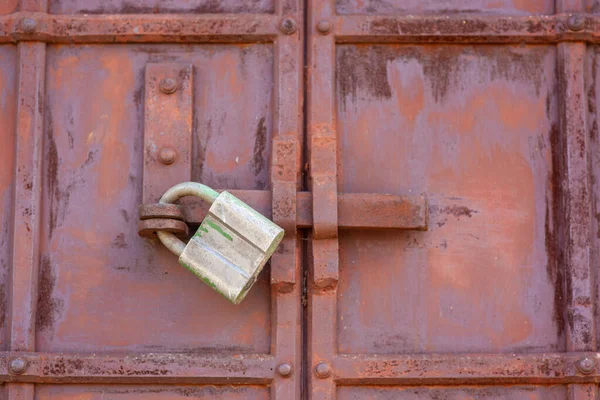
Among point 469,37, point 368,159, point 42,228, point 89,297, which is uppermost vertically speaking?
point 469,37

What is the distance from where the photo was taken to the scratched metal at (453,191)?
5.95 feet

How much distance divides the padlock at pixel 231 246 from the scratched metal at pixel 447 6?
485mm

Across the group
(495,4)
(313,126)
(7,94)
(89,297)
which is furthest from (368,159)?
(7,94)

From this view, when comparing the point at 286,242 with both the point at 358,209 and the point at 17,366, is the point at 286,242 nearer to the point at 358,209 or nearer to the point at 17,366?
the point at 358,209

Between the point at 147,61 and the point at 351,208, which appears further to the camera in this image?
the point at 147,61

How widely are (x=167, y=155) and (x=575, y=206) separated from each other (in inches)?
28.9

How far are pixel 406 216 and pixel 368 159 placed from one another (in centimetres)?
14

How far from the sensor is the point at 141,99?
6.19 ft

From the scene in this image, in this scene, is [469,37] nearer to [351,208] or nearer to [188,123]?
[351,208]

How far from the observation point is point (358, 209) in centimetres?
179

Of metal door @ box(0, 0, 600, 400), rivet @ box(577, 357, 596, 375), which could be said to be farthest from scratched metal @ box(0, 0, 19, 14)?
rivet @ box(577, 357, 596, 375)

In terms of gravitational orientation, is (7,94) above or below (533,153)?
above

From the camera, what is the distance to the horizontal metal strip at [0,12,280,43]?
6.19ft

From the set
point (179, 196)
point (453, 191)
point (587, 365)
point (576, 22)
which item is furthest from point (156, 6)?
point (587, 365)
